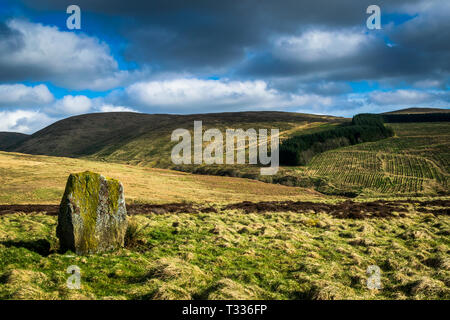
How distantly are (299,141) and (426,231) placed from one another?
75.6 metres

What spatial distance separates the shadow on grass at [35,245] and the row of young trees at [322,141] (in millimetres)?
75011

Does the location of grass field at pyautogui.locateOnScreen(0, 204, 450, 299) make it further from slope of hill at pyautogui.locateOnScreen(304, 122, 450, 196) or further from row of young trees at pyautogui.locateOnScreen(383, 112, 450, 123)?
row of young trees at pyautogui.locateOnScreen(383, 112, 450, 123)

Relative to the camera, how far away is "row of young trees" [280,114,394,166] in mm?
84619

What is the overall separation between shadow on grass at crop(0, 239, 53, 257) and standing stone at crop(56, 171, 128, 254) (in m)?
0.60

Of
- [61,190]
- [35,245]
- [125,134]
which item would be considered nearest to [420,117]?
[125,134]

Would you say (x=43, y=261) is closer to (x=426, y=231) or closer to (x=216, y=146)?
(x=426, y=231)

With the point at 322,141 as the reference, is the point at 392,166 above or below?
below

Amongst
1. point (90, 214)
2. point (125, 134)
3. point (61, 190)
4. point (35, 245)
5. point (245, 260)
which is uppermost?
point (125, 134)

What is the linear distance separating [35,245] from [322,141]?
9237 centimetres

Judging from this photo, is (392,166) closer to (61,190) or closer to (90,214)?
(61,190)

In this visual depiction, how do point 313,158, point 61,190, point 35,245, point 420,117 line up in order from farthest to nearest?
point 420,117, point 313,158, point 61,190, point 35,245

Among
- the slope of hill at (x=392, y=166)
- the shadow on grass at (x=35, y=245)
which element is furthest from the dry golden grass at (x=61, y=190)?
the shadow on grass at (x=35, y=245)

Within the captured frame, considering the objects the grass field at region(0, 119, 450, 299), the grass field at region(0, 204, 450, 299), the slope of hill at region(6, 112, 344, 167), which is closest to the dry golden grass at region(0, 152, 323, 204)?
the grass field at region(0, 119, 450, 299)

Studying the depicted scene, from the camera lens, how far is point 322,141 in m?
96.1
